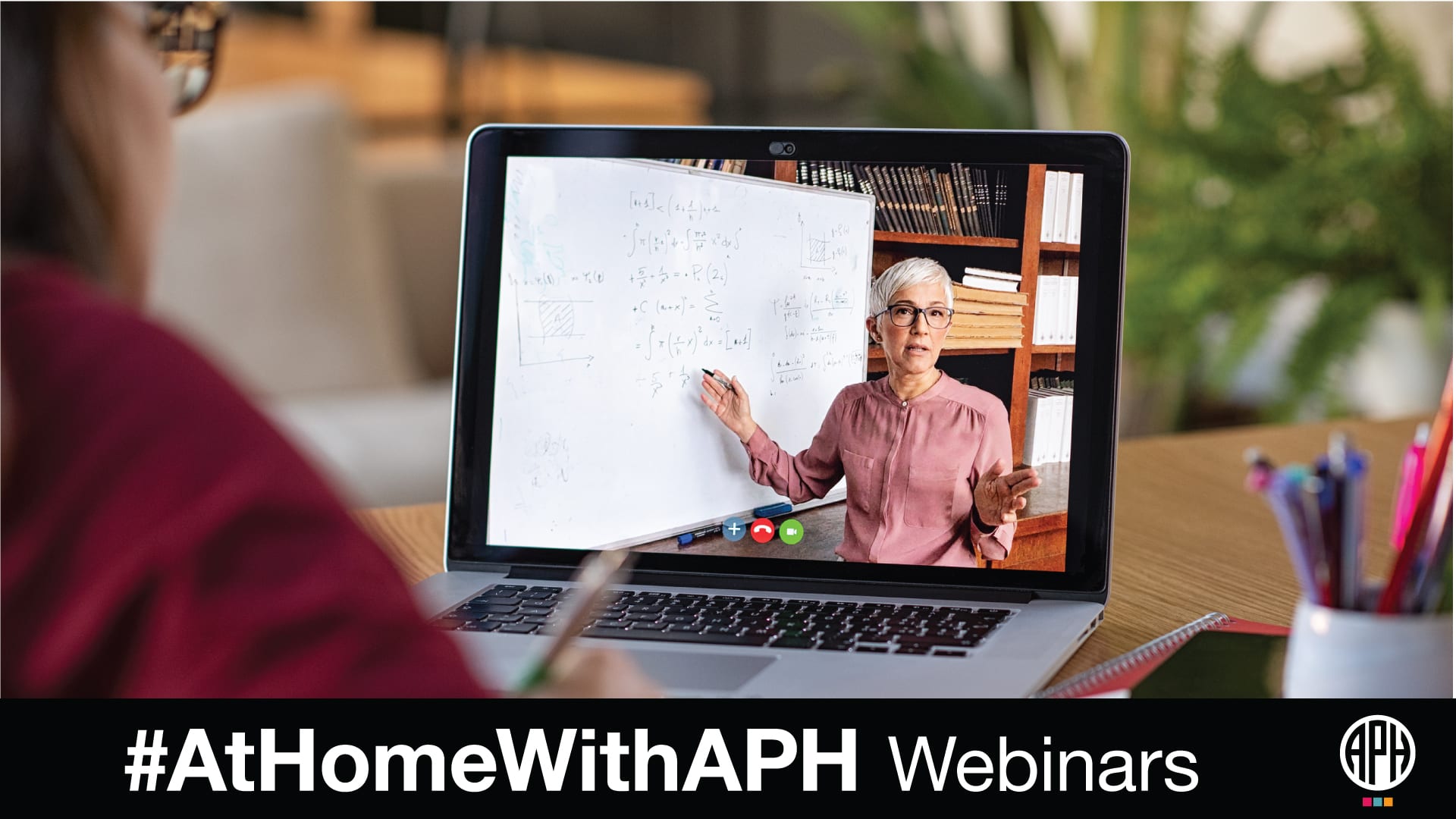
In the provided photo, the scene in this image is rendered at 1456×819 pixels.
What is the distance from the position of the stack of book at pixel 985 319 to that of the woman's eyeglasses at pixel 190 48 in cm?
44

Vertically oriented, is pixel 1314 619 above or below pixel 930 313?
below

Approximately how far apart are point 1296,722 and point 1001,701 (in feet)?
0.39

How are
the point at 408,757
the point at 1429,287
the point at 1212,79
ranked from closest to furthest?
the point at 408,757
the point at 1429,287
the point at 1212,79

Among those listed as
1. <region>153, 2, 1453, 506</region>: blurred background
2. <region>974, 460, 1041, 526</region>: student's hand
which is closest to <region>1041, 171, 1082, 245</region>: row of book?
<region>974, 460, 1041, 526</region>: student's hand

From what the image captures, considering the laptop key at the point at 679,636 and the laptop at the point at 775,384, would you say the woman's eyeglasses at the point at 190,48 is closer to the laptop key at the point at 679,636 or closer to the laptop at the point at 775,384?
the laptop at the point at 775,384

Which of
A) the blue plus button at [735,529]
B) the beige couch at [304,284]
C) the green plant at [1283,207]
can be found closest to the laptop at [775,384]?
the blue plus button at [735,529]

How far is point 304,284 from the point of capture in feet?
6.97

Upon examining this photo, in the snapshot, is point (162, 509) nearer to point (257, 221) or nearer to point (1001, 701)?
point (1001, 701)

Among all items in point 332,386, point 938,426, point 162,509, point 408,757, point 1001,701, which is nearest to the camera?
point 162,509

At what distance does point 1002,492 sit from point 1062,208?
166 mm

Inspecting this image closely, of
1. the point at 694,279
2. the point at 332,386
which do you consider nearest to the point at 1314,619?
the point at 694,279

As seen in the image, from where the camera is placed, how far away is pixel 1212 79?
2035mm

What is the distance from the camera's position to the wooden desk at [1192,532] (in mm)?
687

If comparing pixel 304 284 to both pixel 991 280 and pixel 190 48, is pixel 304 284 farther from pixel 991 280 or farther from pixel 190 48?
pixel 991 280
